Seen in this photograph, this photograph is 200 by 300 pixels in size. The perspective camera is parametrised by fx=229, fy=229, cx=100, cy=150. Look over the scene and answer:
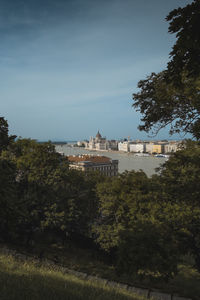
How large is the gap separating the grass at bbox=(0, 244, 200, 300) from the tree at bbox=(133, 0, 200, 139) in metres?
9.32

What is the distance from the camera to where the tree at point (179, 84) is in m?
4.68

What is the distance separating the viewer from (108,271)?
16344mm

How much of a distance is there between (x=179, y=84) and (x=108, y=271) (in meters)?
15.0

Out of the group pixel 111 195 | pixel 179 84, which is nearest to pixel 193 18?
pixel 179 84

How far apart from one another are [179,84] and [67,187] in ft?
59.2

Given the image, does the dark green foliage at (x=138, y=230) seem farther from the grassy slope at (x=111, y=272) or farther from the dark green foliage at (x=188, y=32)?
the dark green foliage at (x=188, y=32)

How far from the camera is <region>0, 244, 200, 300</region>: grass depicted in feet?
45.0

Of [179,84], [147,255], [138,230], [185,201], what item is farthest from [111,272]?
[179,84]

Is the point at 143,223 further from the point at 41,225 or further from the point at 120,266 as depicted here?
the point at 41,225

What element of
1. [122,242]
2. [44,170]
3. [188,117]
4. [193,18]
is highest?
[193,18]

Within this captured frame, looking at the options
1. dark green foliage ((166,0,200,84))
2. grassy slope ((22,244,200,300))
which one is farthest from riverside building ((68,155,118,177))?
dark green foliage ((166,0,200,84))

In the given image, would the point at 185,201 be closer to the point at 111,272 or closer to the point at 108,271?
the point at 111,272

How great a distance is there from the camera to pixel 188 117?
891cm

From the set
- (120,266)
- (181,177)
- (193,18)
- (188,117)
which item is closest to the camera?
(193,18)
